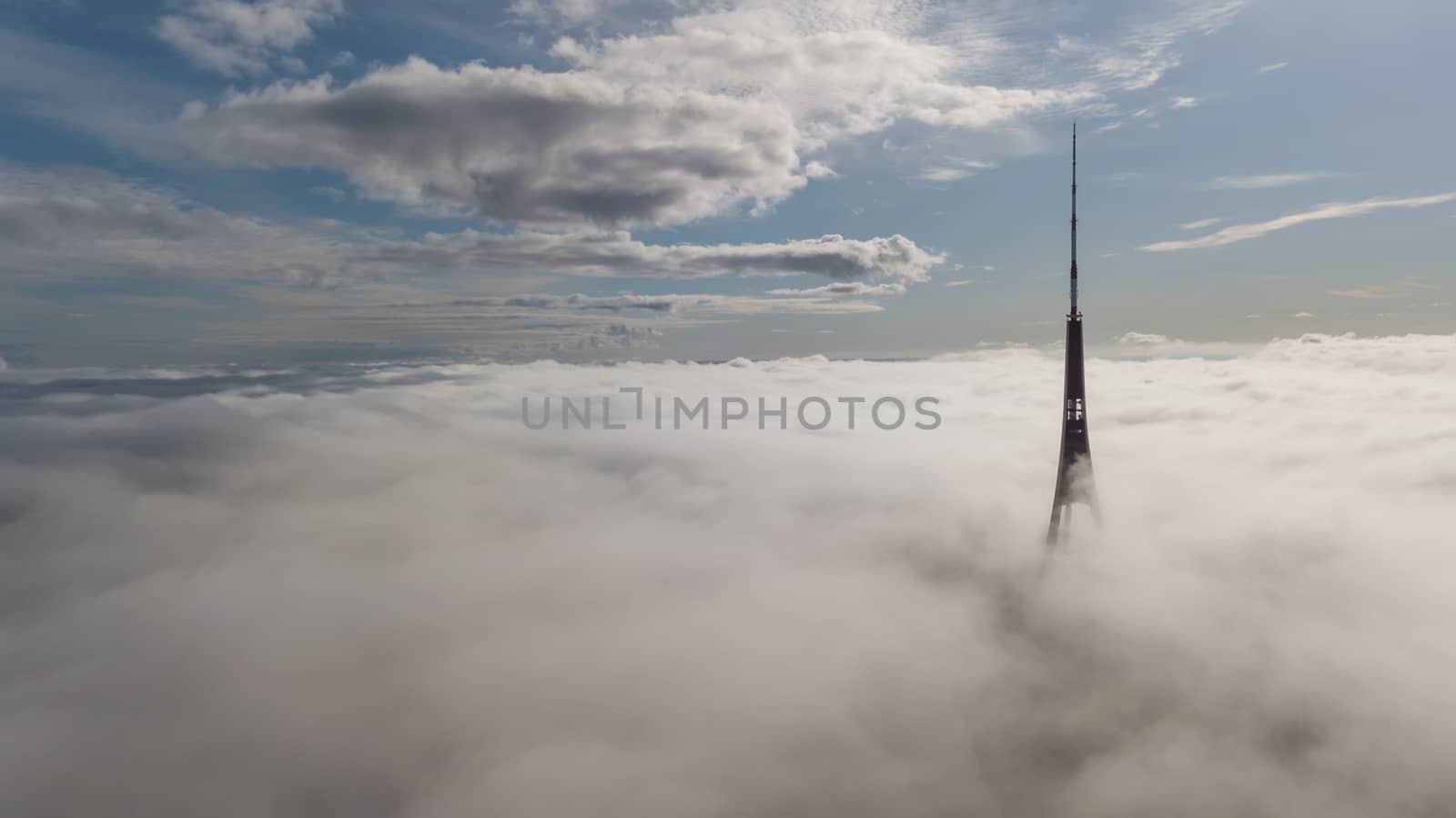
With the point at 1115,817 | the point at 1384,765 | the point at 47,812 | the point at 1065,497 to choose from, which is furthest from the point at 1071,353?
the point at 47,812

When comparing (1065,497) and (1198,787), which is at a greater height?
(1065,497)

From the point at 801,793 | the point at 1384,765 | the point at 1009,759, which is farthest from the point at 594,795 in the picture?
the point at 1384,765

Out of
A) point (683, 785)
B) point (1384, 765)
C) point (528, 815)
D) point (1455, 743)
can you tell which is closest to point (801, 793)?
point (683, 785)

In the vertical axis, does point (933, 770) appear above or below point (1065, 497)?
below

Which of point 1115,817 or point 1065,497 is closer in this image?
point 1115,817

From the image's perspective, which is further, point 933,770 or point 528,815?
point 933,770

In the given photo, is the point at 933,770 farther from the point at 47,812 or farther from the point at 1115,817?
the point at 47,812

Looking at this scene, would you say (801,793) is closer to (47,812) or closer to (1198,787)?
(1198,787)

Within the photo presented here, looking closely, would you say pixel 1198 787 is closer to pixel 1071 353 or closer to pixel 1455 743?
pixel 1455 743

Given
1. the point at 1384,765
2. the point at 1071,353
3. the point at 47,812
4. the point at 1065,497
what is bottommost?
the point at 47,812
